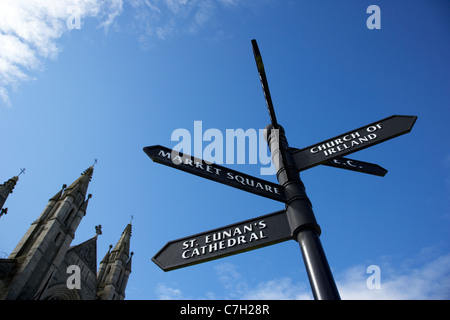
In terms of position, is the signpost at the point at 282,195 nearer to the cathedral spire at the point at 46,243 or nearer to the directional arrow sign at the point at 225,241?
the directional arrow sign at the point at 225,241

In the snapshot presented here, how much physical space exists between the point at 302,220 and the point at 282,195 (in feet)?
1.57

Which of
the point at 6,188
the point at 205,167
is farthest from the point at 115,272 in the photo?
the point at 205,167

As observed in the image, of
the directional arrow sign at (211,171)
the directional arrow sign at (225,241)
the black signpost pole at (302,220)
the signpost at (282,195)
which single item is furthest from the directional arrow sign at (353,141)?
the directional arrow sign at (225,241)

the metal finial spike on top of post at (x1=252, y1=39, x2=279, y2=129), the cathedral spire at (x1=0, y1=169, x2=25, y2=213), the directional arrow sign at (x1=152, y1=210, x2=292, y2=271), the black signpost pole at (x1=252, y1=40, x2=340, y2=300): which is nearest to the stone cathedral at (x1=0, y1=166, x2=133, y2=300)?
the cathedral spire at (x1=0, y1=169, x2=25, y2=213)

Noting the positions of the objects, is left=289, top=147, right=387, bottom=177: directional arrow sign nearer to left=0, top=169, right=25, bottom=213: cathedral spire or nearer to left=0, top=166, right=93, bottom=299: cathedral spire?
left=0, top=166, right=93, bottom=299: cathedral spire

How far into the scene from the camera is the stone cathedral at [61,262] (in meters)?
17.9

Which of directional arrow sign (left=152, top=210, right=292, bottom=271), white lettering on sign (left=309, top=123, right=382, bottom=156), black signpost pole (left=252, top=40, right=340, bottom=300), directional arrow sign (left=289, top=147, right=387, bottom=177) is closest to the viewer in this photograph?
black signpost pole (left=252, top=40, right=340, bottom=300)

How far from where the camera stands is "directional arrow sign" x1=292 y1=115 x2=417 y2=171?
3.50m

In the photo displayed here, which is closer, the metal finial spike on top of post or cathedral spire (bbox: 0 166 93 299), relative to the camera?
the metal finial spike on top of post

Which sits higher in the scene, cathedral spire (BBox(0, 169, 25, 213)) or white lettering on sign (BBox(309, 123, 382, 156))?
cathedral spire (BBox(0, 169, 25, 213))

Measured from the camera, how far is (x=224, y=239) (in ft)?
10.2

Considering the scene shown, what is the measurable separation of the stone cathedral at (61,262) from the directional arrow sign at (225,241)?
19442 millimetres

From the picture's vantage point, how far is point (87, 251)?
2662 cm

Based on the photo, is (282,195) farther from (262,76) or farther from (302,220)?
(262,76)
